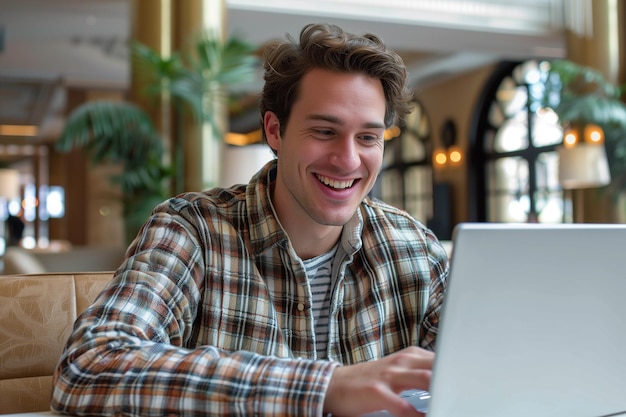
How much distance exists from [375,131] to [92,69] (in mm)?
9422

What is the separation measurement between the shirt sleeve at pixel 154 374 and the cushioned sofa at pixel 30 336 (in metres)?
0.51

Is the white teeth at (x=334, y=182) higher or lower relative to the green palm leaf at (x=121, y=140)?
lower

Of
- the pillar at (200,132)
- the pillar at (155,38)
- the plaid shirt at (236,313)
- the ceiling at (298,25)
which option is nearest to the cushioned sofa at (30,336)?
the plaid shirt at (236,313)

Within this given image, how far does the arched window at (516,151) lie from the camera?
32.3ft

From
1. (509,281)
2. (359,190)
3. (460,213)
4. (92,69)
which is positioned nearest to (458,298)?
(509,281)

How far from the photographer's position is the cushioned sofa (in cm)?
145

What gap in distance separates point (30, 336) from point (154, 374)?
0.72m

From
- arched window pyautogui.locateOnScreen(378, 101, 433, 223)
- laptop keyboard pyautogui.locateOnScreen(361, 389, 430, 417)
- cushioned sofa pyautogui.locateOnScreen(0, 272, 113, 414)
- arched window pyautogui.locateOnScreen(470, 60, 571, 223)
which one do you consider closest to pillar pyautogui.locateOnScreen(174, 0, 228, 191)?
cushioned sofa pyautogui.locateOnScreen(0, 272, 113, 414)

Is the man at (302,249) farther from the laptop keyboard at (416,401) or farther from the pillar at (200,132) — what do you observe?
the pillar at (200,132)

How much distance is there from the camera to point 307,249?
1.31 meters

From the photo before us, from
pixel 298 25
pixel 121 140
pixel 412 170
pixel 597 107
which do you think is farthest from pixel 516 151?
pixel 121 140

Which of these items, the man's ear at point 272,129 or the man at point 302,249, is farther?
the man's ear at point 272,129

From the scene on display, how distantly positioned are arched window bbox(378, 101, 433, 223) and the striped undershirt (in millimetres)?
10537

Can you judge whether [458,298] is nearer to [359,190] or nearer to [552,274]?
[552,274]
